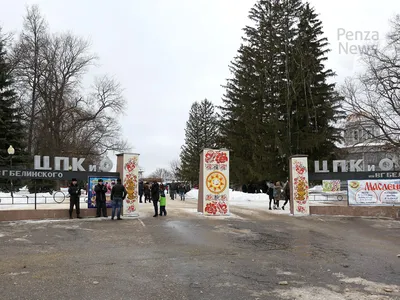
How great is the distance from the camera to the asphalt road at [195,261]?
5.66m

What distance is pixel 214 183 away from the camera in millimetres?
17141

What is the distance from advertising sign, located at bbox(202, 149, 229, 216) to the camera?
1684 centimetres

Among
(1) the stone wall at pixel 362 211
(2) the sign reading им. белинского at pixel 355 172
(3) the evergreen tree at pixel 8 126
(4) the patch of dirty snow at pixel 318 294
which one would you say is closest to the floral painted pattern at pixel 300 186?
(1) the stone wall at pixel 362 211

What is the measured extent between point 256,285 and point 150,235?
5542mm

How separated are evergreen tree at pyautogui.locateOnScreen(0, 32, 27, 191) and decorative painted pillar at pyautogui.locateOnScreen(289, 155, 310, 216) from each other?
967 inches

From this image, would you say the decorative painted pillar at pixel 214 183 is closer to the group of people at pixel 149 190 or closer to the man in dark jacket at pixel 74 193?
the man in dark jacket at pixel 74 193

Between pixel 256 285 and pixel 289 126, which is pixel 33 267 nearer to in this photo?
pixel 256 285

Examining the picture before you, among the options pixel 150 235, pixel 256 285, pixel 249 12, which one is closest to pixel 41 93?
pixel 249 12

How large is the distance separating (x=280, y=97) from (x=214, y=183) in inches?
814

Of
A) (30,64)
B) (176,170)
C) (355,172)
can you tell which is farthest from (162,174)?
(355,172)

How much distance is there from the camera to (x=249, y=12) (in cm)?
3872

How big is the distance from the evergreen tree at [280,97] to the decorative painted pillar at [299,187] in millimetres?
15493

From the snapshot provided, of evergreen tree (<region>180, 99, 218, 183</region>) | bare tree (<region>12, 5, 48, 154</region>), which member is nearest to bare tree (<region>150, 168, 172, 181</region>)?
evergreen tree (<region>180, 99, 218, 183</region>)

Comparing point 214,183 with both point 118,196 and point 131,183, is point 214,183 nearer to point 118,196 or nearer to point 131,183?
point 131,183
